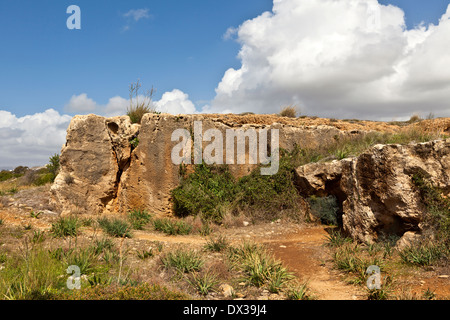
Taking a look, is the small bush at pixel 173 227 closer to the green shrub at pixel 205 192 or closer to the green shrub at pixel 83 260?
the green shrub at pixel 205 192

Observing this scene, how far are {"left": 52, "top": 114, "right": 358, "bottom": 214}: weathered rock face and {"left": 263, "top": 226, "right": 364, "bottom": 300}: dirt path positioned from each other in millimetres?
4078

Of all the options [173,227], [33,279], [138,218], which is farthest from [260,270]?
[138,218]

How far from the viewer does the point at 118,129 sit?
36.2 ft

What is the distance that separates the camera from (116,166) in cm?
1088

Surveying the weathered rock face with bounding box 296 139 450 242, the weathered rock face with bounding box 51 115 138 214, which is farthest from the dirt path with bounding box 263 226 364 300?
the weathered rock face with bounding box 51 115 138 214

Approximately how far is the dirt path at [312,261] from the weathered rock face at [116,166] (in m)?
4.08

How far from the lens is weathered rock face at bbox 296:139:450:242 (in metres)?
6.34

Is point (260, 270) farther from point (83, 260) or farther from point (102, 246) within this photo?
point (102, 246)

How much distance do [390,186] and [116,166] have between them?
800cm

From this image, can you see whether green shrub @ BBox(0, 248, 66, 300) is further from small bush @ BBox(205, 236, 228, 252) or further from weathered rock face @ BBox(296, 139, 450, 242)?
weathered rock face @ BBox(296, 139, 450, 242)

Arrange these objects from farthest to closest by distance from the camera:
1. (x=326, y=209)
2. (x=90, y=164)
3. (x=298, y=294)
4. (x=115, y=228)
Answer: (x=90, y=164) < (x=326, y=209) < (x=115, y=228) < (x=298, y=294)

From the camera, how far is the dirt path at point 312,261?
4.94 m

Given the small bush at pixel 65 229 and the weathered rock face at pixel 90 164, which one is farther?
the weathered rock face at pixel 90 164

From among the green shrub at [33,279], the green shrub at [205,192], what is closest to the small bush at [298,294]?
the green shrub at [33,279]
